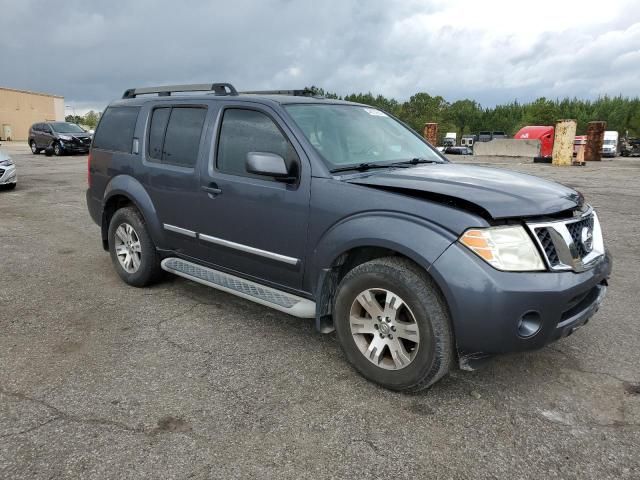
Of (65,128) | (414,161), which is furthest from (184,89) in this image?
(65,128)

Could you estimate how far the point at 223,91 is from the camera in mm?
4227

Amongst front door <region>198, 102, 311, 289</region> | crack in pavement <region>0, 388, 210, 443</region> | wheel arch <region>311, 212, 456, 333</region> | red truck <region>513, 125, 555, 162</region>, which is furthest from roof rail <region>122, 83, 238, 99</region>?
red truck <region>513, 125, 555, 162</region>

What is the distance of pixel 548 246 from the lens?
108 inches

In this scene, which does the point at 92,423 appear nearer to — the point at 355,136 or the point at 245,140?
the point at 245,140

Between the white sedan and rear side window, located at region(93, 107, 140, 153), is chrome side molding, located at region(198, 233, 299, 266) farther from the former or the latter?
the white sedan

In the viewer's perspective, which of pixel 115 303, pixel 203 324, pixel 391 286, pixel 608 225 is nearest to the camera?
pixel 391 286

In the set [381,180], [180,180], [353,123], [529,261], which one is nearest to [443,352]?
[529,261]

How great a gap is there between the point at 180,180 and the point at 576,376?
3240mm

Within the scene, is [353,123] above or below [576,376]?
above

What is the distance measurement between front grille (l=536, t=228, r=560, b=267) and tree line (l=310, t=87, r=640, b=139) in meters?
69.0

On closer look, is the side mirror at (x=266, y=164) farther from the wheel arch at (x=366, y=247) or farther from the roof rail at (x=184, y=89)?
the roof rail at (x=184, y=89)

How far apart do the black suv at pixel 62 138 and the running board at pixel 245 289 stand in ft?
74.8

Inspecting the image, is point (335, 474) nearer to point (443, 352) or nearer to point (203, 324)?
point (443, 352)

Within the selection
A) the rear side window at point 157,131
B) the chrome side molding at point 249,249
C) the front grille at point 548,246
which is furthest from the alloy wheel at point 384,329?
the rear side window at point 157,131
